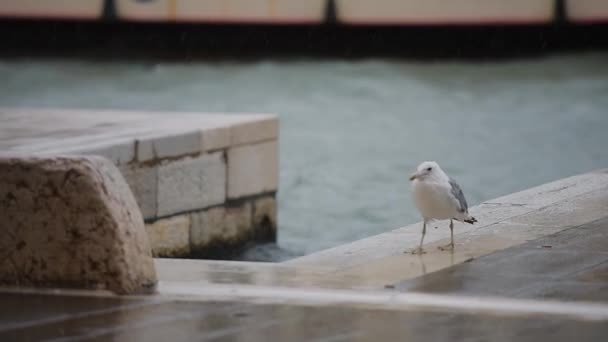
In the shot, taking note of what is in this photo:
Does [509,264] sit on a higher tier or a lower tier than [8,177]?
lower

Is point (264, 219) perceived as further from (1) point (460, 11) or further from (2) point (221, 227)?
(1) point (460, 11)

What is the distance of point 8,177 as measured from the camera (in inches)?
236

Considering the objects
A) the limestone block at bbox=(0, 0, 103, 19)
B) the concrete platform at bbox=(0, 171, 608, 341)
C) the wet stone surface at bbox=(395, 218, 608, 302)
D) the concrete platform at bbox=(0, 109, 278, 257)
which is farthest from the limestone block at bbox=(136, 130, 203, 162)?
the limestone block at bbox=(0, 0, 103, 19)

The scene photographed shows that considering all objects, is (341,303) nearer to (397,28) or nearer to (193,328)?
(193,328)

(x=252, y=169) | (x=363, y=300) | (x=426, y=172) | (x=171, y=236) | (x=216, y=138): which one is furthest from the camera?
(x=252, y=169)

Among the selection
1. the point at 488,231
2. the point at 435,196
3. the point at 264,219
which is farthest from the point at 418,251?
the point at 264,219

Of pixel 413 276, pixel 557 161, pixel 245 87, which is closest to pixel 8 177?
pixel 413 276

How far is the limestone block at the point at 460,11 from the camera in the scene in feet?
88.6

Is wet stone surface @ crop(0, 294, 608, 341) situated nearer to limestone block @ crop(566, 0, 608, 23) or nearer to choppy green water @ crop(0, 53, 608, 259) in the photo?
choppy green water @ crop(0, 53, 608, 259)

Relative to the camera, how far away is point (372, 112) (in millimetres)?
23500

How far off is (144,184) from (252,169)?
4.93 ft

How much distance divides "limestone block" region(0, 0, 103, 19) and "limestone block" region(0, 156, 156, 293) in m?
22.4

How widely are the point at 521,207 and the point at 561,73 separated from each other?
1820 centimetres

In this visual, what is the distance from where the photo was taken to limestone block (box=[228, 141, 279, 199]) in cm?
1120
